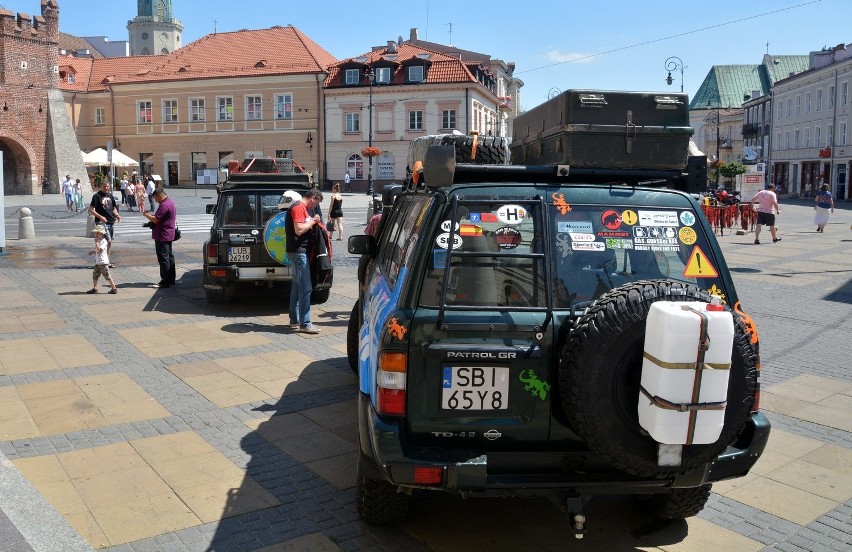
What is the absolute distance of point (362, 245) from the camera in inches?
237

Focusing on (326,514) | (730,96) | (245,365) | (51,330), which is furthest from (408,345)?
(730,96)

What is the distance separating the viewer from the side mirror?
6.01 metres

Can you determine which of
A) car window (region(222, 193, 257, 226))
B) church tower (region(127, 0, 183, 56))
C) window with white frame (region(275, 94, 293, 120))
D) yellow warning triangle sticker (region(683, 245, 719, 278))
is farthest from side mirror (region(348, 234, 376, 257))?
church tower (region(127, 0, 183, 56))

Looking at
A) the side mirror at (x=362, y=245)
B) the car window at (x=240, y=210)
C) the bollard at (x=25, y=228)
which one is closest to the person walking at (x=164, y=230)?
the car window at (x=240, y=210)

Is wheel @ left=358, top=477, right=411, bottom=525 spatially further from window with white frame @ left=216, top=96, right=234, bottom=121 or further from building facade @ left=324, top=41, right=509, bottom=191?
window with white frame @ left=216, top=96, right=234, bottom=121

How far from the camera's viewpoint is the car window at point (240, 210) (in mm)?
11258

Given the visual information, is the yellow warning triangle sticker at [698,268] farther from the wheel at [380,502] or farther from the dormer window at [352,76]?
the dormer window at [352,76]

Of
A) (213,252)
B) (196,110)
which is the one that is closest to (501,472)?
(213,252)

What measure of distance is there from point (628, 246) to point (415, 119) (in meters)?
52.6

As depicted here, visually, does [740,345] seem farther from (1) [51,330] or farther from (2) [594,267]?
(1) [51,330]

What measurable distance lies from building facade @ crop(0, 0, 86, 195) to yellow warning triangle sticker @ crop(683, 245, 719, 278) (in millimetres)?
52412

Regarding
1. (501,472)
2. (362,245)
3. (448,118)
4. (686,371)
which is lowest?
(501,472)

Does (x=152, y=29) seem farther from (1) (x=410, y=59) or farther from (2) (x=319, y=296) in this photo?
(2) (x=319, y=296)

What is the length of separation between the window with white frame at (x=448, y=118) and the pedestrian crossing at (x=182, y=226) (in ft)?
85.1
